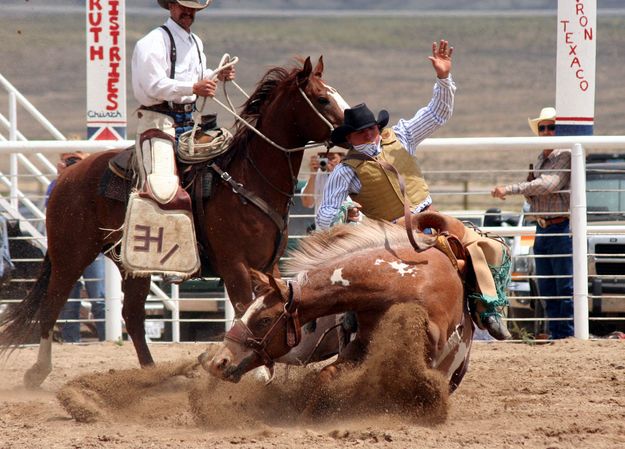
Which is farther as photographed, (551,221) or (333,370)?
(551,221)

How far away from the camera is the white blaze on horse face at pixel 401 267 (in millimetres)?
5742

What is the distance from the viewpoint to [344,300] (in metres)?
5.70

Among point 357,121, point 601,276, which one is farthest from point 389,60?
point 357,121

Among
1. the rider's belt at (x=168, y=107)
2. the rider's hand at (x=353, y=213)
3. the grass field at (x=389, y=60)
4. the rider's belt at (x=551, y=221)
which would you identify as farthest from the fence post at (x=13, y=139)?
the grass field at (x=389, y=60)

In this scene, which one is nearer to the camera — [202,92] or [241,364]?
[241,364]

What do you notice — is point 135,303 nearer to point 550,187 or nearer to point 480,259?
point 480,259

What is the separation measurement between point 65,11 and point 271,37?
10972 millimetres

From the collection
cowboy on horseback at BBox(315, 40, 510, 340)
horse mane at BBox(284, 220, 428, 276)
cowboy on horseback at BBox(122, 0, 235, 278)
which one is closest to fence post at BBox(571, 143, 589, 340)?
cowboy on horseback at BBox(315, 40, 510, 340)

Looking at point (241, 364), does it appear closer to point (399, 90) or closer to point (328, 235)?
point (328, 235)

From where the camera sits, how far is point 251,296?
7.23 metres

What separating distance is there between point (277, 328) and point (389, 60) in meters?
48.9

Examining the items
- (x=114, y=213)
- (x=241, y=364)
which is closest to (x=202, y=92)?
(x=114, y=213)

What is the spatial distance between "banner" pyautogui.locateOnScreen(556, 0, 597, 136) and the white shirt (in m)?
3.06

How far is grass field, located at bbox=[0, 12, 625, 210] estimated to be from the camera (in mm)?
44500
